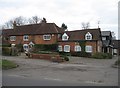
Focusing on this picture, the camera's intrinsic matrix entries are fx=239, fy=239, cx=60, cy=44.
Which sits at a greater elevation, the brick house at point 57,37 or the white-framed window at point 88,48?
the brick house at point 57,37

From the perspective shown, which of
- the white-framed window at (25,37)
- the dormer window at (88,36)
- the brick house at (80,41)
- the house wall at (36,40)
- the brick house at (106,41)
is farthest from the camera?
the brick house at (106,41)

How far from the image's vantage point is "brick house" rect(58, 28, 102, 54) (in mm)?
53906

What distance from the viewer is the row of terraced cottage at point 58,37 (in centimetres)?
5438

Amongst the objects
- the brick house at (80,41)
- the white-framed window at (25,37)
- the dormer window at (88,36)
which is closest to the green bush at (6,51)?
the brick house at (80,41)

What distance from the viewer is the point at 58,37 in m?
58.0

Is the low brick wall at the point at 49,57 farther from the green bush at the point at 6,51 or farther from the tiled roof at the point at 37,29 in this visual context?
the tiled roof at the point at 37,29

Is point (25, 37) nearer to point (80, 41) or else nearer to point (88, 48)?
point (80, 41)

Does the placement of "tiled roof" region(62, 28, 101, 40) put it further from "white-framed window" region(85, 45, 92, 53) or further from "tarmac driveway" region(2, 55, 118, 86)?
"tarmac driveway" region(2, 55, 118, 86)

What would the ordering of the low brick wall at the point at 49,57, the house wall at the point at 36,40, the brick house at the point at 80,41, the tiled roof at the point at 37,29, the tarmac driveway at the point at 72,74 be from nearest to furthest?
the tarmac driveway at the point at 72,74, the low brick wall at the point at 49,57, the brick house at the point at 80,41, the house wall at the point at 36,40, the tiled roof at the point at 37,29

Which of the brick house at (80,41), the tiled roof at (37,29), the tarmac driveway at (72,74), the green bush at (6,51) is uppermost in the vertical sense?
the tiled roof at (37,29)

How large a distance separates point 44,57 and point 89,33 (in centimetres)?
1845

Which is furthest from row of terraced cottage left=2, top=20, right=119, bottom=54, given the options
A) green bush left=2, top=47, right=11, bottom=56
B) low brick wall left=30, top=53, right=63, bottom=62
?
low brick wall left=30, top=53, right=63, bottom=62

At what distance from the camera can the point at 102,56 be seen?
49781mm

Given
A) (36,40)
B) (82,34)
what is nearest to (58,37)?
(82,34)
